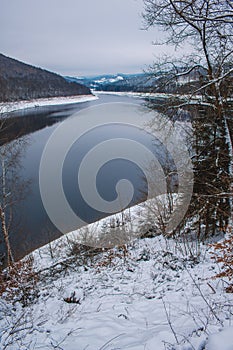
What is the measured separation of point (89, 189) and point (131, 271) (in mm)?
11980

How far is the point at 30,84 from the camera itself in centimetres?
8469

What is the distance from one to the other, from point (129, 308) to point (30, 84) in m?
92.0

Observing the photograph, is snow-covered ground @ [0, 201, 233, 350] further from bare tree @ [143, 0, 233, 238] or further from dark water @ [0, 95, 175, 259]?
dark water @ [0, 95, 175, 259]

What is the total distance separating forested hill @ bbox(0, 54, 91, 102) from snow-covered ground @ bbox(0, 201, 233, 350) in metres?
58.3

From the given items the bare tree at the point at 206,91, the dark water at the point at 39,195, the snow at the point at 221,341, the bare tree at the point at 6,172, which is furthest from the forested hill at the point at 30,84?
the snow at the point at 221,341

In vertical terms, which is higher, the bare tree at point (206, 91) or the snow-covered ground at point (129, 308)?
the bare tree at point (206, 91)

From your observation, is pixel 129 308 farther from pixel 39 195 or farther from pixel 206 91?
pixel 39 195

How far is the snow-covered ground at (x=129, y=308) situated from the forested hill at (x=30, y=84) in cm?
5831

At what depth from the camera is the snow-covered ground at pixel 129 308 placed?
2.39 m

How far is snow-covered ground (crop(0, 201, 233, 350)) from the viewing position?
7.84 feet

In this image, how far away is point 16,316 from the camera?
368 cm

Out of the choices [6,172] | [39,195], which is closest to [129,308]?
[6,172]

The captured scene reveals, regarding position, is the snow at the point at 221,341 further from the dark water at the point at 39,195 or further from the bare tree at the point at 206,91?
the dark water at the point at 39,195

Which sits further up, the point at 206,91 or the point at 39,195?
the point at 206,91
